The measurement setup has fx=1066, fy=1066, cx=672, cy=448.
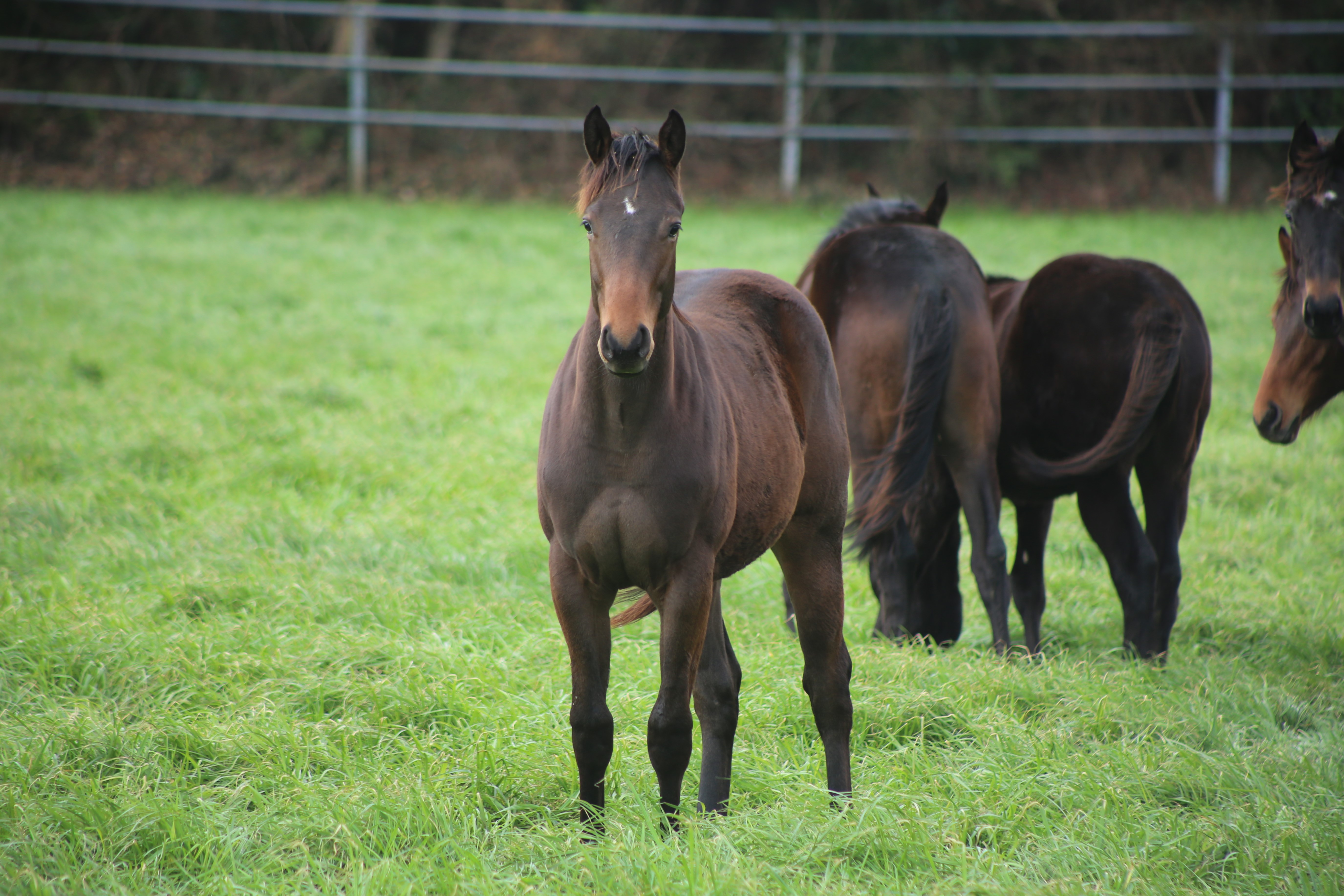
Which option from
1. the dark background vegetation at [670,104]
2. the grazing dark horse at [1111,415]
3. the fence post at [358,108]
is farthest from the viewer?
the dark background vegetation at [670,104]

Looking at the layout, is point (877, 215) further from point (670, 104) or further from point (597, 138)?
point (670, 104)

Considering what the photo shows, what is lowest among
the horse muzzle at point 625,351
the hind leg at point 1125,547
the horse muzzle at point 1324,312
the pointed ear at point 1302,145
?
the hind leg at point 1125,547

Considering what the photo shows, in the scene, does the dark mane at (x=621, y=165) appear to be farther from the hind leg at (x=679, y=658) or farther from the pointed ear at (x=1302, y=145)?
the pointed ear at (x=1302, y=145)

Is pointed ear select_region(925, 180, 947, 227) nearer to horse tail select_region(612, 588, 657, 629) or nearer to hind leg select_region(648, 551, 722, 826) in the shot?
horse tail select_region(612, 588, 657, 629)

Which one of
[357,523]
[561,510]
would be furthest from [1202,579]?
[357,523]

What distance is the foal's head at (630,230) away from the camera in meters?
2.17

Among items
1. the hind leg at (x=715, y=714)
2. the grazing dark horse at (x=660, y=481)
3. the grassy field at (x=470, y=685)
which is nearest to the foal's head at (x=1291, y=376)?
the grassy field at (x=470, y=685)

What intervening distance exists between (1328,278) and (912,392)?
140 centimetres

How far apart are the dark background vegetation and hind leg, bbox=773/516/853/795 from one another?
1125 cm

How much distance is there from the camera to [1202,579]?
189 inches

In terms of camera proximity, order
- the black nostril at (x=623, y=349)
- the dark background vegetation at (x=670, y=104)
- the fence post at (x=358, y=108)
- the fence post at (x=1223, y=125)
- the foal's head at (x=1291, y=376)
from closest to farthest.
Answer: the black nostril at (x=623, y=349) → the foal's head at (x=1291, y=376) → the fence post at (x=1223, y=125) → the fence post at (x=358, y=108) → the dark background vegetation at (x=670, y=104)

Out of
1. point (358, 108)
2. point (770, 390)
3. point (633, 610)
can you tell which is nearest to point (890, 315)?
point (770, 390)

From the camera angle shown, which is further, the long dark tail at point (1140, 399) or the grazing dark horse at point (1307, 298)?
the long dark tail at point (1140, 399)

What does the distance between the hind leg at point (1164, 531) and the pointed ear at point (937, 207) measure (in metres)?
1.39
